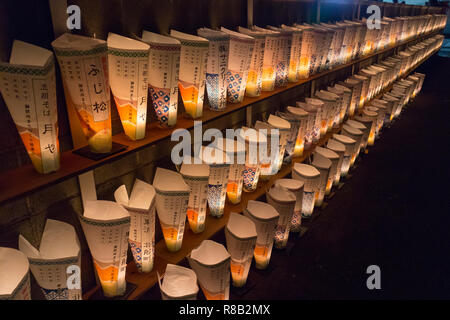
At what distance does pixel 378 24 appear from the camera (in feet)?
13.3

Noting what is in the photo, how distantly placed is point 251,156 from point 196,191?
518 millimetres

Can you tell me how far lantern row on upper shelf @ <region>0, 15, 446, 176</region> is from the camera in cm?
99

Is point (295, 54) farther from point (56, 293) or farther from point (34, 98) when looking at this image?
point (56, 293)

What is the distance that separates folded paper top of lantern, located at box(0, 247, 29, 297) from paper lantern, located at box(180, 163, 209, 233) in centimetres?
80

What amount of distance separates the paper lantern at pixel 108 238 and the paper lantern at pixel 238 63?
3.01 feet

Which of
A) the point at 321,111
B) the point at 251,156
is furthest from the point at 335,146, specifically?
the point at 251,156

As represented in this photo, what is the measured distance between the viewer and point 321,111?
9.68ft

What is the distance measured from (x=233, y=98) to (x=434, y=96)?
7169 mm

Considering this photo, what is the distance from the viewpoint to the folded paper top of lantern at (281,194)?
218 cm

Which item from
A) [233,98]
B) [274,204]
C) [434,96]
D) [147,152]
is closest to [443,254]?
[274,204]

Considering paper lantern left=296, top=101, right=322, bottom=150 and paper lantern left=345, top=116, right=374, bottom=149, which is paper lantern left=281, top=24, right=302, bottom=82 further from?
paper lantern left=345, top=116, right=374, bottom=149

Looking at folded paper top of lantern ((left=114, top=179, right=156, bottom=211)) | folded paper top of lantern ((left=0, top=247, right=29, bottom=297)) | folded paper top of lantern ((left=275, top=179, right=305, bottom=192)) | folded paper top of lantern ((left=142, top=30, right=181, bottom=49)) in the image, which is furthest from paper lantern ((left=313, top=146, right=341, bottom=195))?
folded paper top of lantern ((left=0, top=247, right=29, bottom=297))

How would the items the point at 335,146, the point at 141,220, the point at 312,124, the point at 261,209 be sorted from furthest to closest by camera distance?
the point at 335,146, the point at 312,124, the point at 261,209, the point at 141,220
